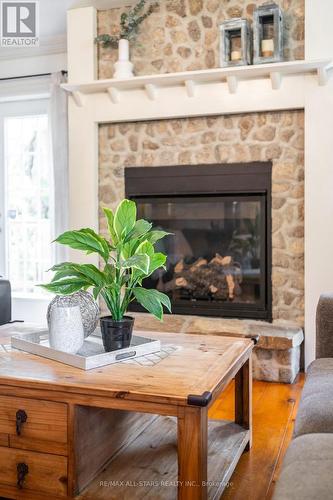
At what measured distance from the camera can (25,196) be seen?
4.77m

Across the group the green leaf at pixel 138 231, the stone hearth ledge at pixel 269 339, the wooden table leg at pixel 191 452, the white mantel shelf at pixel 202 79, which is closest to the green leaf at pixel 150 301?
the green leaf at pixel 138 231

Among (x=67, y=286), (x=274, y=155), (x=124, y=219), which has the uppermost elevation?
(x=274, y=155)

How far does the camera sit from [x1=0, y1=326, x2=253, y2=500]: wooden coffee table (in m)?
1.52

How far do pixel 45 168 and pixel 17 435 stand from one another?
10.8 ft

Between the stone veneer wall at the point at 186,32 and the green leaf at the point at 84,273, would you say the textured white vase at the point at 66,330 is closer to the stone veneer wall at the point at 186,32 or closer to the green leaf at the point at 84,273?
the green leaf at the point at 84,273

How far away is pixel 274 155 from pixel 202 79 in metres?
0.72

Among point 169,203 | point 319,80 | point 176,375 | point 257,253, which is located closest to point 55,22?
point 169,203

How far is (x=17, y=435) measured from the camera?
173 cm

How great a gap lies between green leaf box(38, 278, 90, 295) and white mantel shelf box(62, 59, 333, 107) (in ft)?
6.99

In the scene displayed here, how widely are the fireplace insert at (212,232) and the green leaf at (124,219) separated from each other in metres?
1.82

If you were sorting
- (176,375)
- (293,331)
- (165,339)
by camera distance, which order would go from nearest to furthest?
(176,375)
(165,339)
(293,331)

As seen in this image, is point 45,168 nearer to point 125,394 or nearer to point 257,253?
point 257,253

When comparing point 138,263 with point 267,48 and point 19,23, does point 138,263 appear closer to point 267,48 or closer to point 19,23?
point 267,48

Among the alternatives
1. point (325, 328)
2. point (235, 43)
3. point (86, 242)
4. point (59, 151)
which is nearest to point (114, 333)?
point (86, 242)
